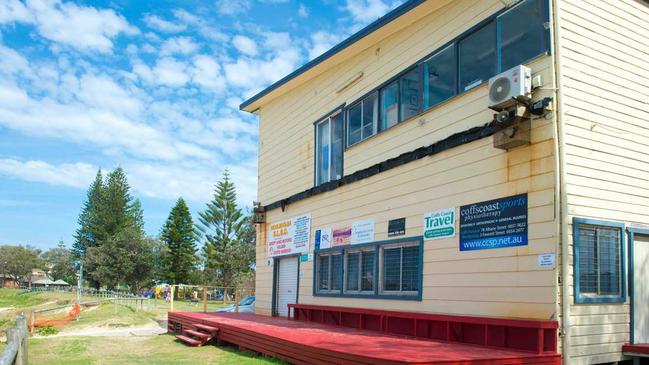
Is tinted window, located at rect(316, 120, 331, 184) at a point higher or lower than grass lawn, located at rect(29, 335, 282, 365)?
higher

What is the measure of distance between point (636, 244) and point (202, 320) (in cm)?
964

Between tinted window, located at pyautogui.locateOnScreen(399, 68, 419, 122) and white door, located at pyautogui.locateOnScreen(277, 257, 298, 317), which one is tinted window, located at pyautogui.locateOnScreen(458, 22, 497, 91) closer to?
tinted window, located at pyautogui.locateOnScreen(399, 68, 419, 122)

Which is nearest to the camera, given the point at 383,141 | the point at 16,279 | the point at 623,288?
the point at 623,288

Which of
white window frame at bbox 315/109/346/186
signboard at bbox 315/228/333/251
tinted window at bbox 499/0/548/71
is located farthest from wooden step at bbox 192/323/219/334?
tinted window at bbox 499/0/548/71

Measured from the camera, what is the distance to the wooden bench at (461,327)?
7.73 meters

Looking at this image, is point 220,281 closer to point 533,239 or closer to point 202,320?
point 202,320

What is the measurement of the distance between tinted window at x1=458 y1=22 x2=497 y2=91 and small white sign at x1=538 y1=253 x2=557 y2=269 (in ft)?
10.1

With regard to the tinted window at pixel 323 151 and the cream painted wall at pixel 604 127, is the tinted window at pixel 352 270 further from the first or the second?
the cream painted wall at pixel 604 127

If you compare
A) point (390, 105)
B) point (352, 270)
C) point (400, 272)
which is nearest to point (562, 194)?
point (400, 272)

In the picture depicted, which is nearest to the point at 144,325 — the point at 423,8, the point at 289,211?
the point at 289,211

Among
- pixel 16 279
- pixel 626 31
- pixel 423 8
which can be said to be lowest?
pixel 16 279

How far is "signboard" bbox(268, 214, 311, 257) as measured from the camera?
15602 mm

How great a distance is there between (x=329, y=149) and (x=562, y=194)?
7.87 meters

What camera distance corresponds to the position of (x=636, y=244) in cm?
888
